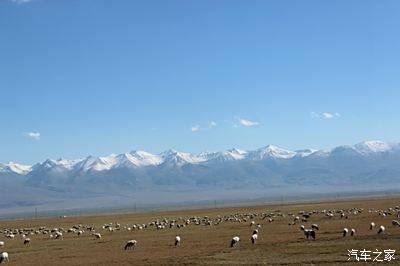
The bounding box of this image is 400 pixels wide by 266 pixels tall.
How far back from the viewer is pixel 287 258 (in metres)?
29.3

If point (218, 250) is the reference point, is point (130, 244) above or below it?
above

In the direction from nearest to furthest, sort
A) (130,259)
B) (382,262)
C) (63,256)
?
(382,262) → (130,259) → (63,256)

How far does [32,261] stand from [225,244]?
12.4 m

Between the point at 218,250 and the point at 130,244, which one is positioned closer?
the point at 218,250

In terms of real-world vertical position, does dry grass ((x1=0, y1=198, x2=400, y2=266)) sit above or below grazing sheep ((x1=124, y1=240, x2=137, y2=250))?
below

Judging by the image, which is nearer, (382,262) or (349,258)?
(382,262)

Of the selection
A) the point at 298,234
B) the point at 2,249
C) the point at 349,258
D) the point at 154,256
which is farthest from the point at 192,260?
the point at 2,249

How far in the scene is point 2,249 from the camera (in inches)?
1796

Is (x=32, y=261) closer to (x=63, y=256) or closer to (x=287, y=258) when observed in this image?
(x=63, y=256)

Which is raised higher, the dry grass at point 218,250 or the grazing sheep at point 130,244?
the grazing sheep at point 130,244

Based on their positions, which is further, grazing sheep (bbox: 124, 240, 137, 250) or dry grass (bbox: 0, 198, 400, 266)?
grazing sheep (bbox: 124, 240, 137, 250)

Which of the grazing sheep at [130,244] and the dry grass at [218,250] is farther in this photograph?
the grazing sheep at [130,244]

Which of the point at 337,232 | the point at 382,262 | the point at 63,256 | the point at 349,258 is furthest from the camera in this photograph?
the point at 337,232

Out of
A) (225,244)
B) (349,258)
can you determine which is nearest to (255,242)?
(225,244)
